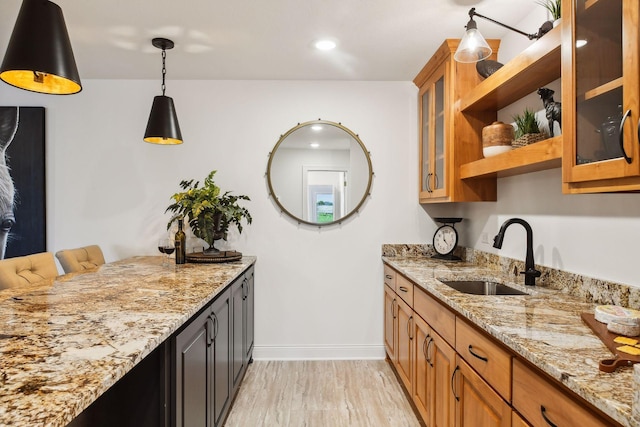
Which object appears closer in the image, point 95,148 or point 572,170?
point 572,170

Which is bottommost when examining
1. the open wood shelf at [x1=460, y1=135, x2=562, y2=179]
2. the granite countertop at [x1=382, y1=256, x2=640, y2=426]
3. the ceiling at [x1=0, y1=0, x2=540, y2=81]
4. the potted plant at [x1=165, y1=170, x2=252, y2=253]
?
the granite countertop at [x1=382, y1=256, x2=640, y2=426]

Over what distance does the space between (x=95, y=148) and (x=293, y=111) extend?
174 centimetres

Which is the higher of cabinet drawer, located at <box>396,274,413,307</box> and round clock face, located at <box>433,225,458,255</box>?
round clock face, located at <box>433,225,458,255</box>

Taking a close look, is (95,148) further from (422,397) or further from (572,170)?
(572,170)

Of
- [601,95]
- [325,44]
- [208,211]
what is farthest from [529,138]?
[208,211]

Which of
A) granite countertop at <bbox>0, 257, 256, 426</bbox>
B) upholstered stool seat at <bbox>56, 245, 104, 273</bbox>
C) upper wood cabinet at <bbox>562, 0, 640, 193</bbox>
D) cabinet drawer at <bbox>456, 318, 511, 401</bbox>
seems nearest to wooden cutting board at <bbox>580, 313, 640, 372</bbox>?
cabinet drawer at <bbox>456, 318, 511, 401</bbox>

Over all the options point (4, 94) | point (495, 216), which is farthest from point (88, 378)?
point (4, 94)

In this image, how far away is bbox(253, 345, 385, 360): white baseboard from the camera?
131 inches

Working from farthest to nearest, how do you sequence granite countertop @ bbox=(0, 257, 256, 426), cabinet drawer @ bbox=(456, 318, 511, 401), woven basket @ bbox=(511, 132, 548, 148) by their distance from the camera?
1. woven basket @ bbox=(511, 132, 548, 148)
2. cabinet drawer @ bbox=(456, 318, 511, 401)
3. granite countertop @ bbox=(0, 257, 256, 426)

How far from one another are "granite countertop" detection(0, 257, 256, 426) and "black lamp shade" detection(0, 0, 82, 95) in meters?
0.88

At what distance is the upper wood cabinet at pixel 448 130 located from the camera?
2.53 meters

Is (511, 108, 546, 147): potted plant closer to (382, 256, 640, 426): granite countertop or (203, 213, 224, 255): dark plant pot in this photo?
(382, 256, 640, 426): granite countertop

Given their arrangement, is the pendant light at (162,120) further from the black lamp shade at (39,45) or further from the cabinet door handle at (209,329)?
the cabinet door handle at (209,329)

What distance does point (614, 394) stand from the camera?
812 mm
